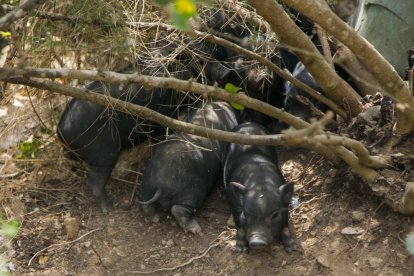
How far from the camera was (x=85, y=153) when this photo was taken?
5.04 metres

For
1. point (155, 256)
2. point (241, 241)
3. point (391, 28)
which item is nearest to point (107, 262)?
point (155, 256)

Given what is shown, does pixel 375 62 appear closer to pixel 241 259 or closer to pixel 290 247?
pixel 290 247

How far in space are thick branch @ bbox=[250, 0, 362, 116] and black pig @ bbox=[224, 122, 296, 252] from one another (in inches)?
26.4

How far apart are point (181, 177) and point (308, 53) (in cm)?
153

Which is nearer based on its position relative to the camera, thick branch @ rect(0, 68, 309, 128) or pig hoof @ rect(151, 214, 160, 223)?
thick branch @ rect(0, 68, 309, 128)

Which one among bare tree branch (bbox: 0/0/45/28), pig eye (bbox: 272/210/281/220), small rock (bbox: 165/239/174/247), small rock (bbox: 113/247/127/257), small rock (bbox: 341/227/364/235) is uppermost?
bare tree branch (bbox: 0/0/45/28)

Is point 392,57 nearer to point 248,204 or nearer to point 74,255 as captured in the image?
point 248,204

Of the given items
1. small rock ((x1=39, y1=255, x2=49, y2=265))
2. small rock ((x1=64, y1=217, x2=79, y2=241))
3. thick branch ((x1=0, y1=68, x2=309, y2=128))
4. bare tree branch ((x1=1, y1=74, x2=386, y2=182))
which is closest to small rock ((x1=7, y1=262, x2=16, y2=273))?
small rock ((x1=39, y1=255, x2=49, y2=265))

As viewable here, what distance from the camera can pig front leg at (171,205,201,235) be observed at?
4.67m

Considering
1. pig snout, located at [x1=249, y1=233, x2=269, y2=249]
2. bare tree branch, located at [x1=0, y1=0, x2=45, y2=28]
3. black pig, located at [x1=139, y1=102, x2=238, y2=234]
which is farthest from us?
black pig, located at [x1=139, y1=102, x2=238, y2=234]

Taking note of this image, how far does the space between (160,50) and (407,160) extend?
5.95 feet

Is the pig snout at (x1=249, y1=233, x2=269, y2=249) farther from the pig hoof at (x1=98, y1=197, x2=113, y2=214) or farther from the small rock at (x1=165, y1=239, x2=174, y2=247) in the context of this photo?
the pig hoof at (x1=98, y1=197, x2=113, y2=214)

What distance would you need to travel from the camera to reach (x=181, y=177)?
4.85 m

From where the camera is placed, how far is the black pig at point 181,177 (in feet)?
15.6
